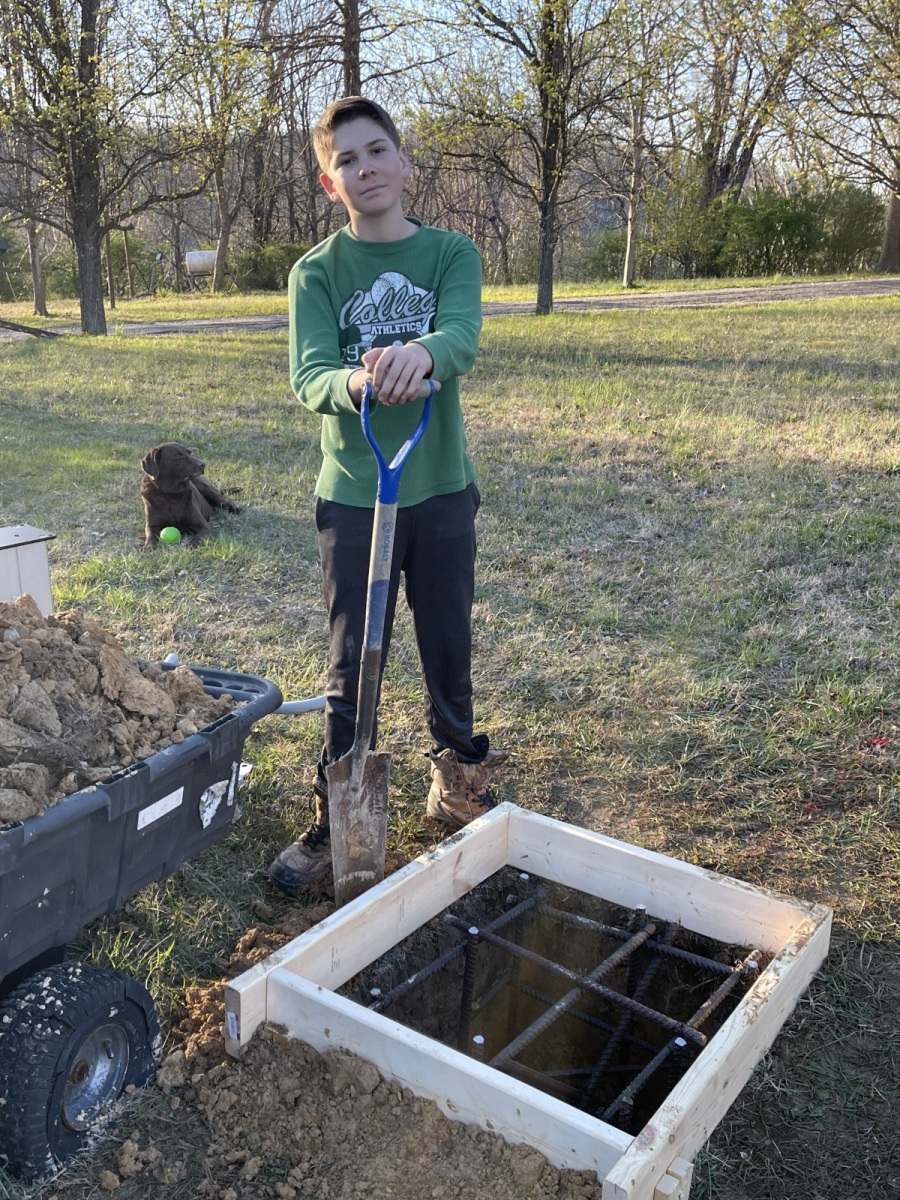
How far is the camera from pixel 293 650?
13.8 feet

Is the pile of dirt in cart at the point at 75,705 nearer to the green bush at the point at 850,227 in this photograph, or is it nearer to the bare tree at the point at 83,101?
the bare tree at the point at 83,101

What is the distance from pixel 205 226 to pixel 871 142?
27163 millimetres

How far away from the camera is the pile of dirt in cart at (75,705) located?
6.24 feet

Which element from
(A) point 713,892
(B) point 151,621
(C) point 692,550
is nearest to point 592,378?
(C) point 692,550

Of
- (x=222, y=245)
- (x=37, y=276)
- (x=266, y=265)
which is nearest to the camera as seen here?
(x=37, y=276)

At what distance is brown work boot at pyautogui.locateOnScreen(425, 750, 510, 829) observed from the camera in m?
2.90

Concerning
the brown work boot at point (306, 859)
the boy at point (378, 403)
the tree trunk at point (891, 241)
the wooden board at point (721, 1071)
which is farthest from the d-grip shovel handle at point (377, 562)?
the tree trunk at point (891, 241)

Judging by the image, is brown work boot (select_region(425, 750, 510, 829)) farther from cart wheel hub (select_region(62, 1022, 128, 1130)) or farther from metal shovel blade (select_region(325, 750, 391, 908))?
cart wheel hub (select_region(62, 1022, 128, 1130))

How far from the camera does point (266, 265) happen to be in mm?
28969

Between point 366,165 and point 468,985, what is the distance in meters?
1.96

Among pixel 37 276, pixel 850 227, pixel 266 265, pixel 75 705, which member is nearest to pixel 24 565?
pixel 75 705

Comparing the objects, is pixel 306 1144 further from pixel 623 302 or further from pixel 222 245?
pixel 222 245

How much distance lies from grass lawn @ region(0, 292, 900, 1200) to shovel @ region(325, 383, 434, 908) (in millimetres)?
319

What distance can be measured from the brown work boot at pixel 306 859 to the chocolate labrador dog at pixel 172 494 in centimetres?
315
